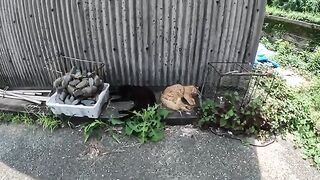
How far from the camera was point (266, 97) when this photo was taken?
555 cm

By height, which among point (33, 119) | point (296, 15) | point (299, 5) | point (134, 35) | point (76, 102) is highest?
point (134, 35)

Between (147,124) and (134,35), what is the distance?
1.59 metres

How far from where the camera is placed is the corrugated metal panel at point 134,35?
4.79 meters

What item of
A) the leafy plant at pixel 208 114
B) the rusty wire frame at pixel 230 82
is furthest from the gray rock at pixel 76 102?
the rusty wire frame at pixel 230 82

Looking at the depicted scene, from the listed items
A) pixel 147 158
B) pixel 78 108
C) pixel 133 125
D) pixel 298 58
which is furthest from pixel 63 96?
pixel 298 58

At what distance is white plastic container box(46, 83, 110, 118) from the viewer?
476cm

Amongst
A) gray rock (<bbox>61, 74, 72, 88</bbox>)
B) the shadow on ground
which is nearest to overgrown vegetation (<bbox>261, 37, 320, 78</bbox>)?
the shadow on ground

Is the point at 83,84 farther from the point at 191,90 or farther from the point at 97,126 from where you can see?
the point at 191,90

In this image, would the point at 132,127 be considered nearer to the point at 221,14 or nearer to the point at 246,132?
the point at 246,132

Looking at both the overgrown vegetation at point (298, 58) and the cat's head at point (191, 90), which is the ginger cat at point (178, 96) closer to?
the cat's head at point (191, 90)

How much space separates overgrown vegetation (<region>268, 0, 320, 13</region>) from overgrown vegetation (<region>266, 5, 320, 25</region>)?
1.19ft

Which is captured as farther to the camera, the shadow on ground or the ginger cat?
the ginger cat

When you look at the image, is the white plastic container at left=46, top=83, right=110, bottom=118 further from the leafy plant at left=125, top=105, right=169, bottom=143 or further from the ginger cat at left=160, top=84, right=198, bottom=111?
the ginger cat at left=160, top=84, right=198, bottom=111

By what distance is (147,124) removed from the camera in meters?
4.86
